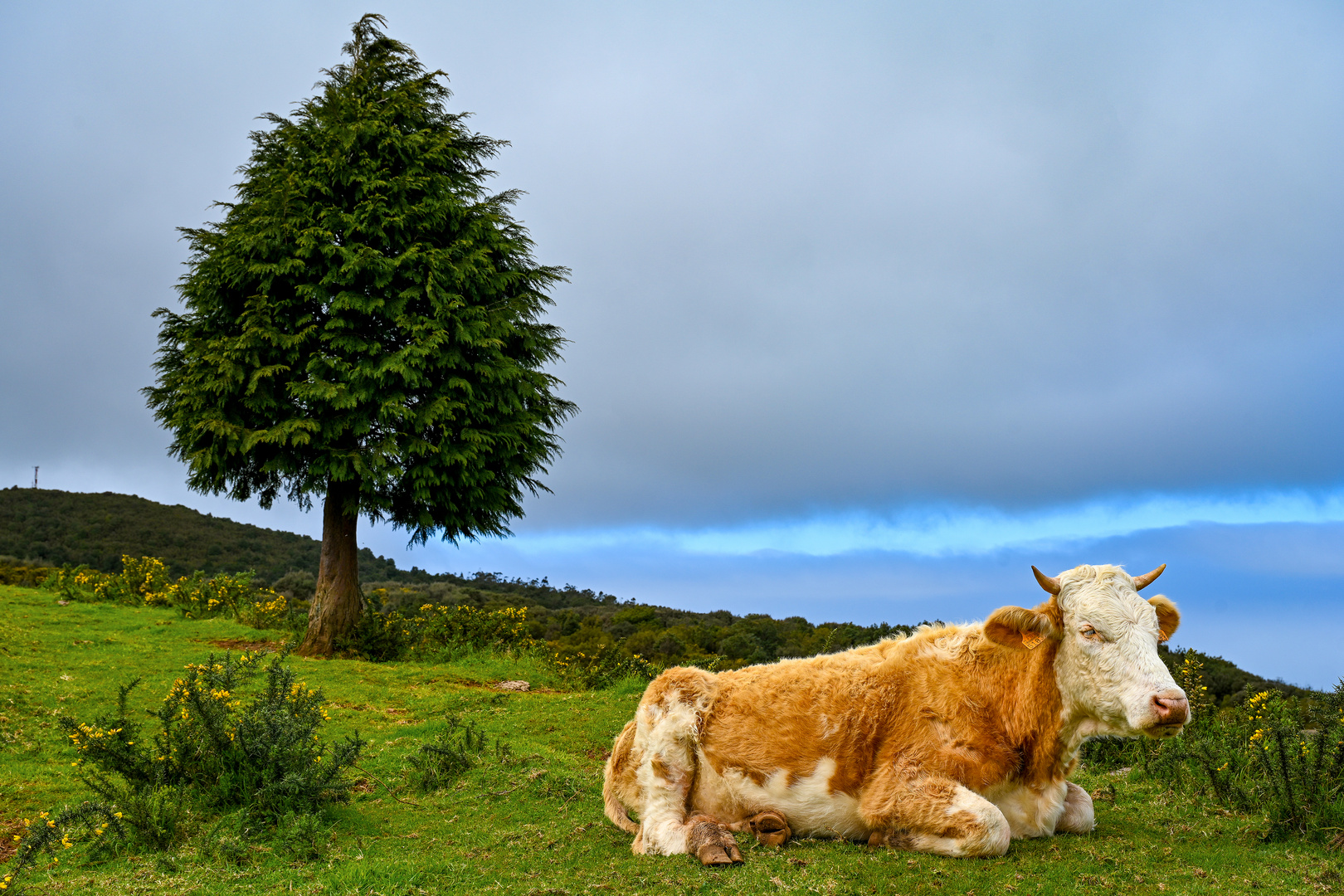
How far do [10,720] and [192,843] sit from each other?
582 centimetres

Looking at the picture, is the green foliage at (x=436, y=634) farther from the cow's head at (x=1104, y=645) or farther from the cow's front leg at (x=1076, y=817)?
the cow's head at (x=1104, y=645)

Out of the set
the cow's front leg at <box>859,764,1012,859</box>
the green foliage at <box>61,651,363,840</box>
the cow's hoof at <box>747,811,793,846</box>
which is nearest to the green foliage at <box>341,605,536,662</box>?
the green foliage at <box>61,651,363,840</box>

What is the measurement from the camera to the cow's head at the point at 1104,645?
5.14 meters

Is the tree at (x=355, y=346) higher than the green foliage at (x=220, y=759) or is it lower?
higher

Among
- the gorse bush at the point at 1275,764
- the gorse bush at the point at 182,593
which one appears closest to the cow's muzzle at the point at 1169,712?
the gorse bush at the point at 1275,764

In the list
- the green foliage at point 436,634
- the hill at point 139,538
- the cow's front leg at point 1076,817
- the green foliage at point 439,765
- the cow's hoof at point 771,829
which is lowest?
the green foliage at point 439,765

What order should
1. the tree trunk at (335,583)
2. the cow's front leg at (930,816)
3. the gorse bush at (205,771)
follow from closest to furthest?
the cow's front leg at (930,816) → the gorse bush at (205,771) → the tree trunk at (335,583)

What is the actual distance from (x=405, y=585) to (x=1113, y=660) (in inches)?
1252

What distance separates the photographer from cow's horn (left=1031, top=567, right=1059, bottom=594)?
5.53 meters

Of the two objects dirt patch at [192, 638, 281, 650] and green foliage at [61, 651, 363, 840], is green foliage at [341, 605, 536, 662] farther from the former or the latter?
green foliage at [61, 651, 363, 840]

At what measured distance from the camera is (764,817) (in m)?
5.87

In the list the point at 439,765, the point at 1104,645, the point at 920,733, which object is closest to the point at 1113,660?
the point at 1104,645

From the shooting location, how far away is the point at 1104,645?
5449 millimetres

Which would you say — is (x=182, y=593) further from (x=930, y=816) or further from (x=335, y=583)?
(x=930, y=816)
